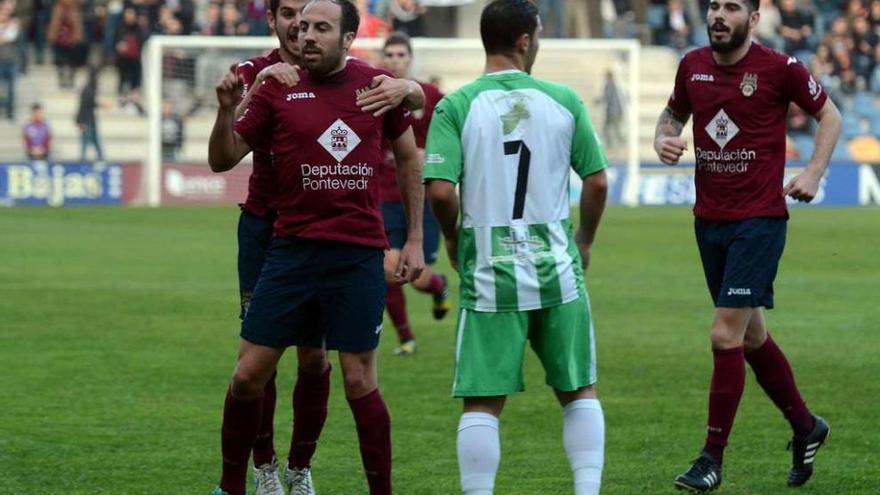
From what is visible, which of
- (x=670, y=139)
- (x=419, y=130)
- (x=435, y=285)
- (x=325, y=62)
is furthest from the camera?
(x=435, y=285)

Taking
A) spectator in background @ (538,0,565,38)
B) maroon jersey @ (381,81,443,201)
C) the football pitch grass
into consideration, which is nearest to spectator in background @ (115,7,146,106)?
spectator in background @ (538,0,565,38)

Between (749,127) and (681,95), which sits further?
(681,95)

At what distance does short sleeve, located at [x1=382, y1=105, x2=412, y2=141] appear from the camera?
6629 millimetres

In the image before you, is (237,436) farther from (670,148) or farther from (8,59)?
(8,59)

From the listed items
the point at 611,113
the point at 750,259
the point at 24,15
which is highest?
the point at 750,259

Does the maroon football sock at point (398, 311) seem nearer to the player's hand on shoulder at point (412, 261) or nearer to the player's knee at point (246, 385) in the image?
the player's knee at point (246, 385)

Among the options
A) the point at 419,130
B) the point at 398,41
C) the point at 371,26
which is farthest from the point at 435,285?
the point at 371,26

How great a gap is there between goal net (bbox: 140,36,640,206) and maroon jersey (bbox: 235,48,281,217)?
22498 mm

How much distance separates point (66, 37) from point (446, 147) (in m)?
28.7

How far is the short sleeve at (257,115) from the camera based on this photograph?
6.46m

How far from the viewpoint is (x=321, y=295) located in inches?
257

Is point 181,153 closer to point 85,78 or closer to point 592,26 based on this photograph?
point 85,78

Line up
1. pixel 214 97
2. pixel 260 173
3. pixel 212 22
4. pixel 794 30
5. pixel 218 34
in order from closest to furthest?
pixel 260 173, pixel 214 97, pixel 218 34, pixel 212 22, pixel 794 30

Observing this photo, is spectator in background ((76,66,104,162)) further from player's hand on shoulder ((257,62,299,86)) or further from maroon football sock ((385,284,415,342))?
player's hand on shoulder ((257,62,299,86))
